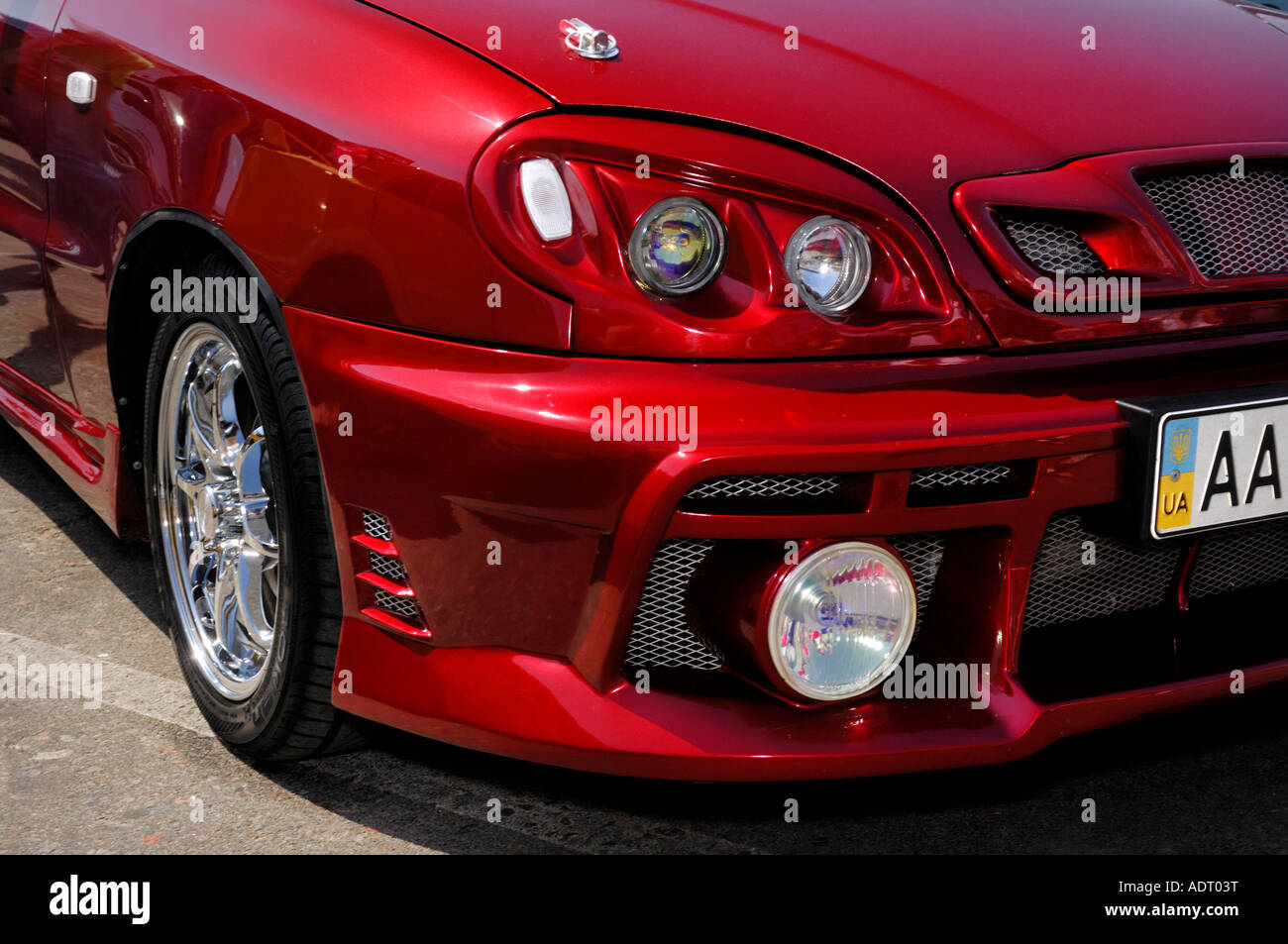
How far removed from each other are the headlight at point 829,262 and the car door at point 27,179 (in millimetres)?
1465

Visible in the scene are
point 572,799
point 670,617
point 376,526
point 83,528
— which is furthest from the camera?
point 83,528

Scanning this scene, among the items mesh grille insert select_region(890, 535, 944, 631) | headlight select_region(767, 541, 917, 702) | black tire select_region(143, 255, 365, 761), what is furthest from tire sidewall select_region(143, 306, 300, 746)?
mesh grille insert select_region(890, 535, 944, 631)

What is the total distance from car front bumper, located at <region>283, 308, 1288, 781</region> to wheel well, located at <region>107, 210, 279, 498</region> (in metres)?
0.32

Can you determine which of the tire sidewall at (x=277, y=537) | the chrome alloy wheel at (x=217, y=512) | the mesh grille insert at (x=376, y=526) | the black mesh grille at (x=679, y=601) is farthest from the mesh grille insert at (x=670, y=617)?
the chrome alloy wheel at (x=217, y=512)

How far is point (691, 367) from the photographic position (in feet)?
5.85

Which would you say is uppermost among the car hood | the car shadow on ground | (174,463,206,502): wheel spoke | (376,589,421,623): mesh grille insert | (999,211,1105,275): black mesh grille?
the car hood

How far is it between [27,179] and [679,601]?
63.6 inches

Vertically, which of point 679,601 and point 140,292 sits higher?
point 140,292

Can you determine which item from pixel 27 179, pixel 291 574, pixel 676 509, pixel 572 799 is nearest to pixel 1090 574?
pixel 676 509

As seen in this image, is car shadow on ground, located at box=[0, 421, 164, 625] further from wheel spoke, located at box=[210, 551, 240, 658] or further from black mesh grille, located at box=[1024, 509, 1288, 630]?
black mesh grille, located at box=[1024, 509, 1288, 630]

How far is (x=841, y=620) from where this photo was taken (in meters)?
1.86

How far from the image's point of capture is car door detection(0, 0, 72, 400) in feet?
8.87

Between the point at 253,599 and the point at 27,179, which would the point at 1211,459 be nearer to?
the point at 253,599
